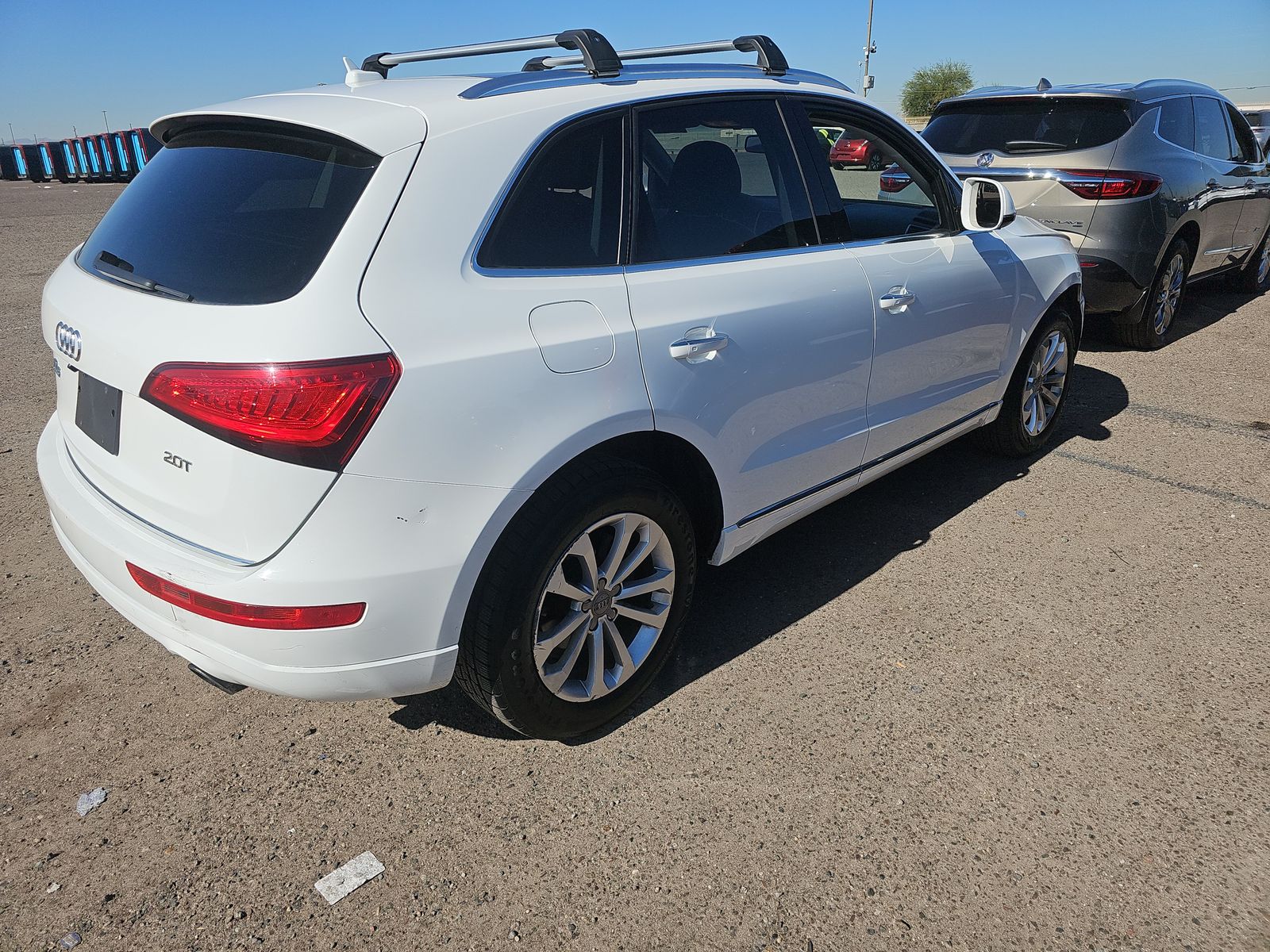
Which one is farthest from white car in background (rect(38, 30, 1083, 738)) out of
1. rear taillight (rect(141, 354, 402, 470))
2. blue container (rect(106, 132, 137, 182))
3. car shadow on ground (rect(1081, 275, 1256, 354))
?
blue container (rect(106, 132, 137, 182))

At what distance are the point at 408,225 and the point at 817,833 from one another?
187cm

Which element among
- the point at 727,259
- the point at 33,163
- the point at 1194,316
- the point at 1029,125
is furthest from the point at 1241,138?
the point at 33,163

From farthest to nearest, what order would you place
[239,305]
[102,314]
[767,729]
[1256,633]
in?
[1256,633] < [767,729] < [102,314] < [239,305]

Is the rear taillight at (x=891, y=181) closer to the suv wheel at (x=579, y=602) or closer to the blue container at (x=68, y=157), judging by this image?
the suv wheel at (x=579, y=602)

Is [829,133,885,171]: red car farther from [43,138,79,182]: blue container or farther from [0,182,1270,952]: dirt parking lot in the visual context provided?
[43,138,79,182]: blue container

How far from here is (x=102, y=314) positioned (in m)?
2.25

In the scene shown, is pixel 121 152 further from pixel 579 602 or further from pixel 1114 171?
pixel 579 602

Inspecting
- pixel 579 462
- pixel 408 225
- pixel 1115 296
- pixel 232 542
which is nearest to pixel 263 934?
pixel 232 542

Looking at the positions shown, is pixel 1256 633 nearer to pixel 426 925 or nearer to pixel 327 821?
pixel 426 925

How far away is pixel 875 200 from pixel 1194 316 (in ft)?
19.1

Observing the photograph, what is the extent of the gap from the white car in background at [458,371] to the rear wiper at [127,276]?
1cm

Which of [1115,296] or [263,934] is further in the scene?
[1115,296]

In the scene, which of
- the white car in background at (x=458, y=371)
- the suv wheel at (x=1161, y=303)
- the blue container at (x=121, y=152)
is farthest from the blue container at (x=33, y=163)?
the white car in background at (x=458, y=371)

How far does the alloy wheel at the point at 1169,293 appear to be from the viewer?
6766mm
